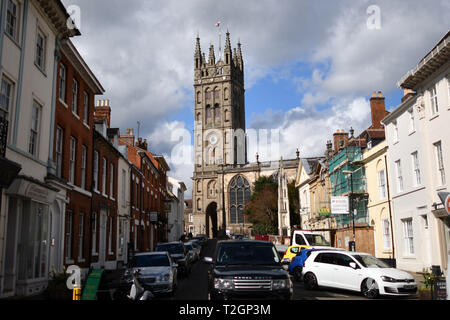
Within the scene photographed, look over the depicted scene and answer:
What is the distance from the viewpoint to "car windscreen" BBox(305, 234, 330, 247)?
78.1ft

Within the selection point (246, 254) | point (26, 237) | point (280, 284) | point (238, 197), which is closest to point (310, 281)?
point (246, 254)

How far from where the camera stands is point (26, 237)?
13336 millimetres

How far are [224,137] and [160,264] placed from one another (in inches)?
3493

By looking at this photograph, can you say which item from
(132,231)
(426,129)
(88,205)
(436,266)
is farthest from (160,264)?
(132,231)

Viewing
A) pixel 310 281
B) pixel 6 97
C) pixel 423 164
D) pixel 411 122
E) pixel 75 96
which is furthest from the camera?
pixel 411 122

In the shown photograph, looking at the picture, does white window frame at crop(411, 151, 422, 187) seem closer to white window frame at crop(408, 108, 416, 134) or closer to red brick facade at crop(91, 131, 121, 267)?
white window frame at crop(408, 108, 416, 134)

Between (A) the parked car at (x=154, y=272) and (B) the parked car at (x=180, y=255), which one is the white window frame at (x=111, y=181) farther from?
(A) the parked car at (x=154, y=272)

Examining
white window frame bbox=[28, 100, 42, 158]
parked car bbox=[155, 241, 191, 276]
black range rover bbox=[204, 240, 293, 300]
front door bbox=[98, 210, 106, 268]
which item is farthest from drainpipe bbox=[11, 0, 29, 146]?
front door bbox=[98, 210, 106, 268]

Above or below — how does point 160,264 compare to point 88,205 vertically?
below

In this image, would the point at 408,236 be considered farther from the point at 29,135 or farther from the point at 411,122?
the point at 29,135

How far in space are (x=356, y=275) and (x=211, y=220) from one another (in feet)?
299

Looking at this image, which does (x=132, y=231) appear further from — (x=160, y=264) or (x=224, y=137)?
(x=224, y=137)
